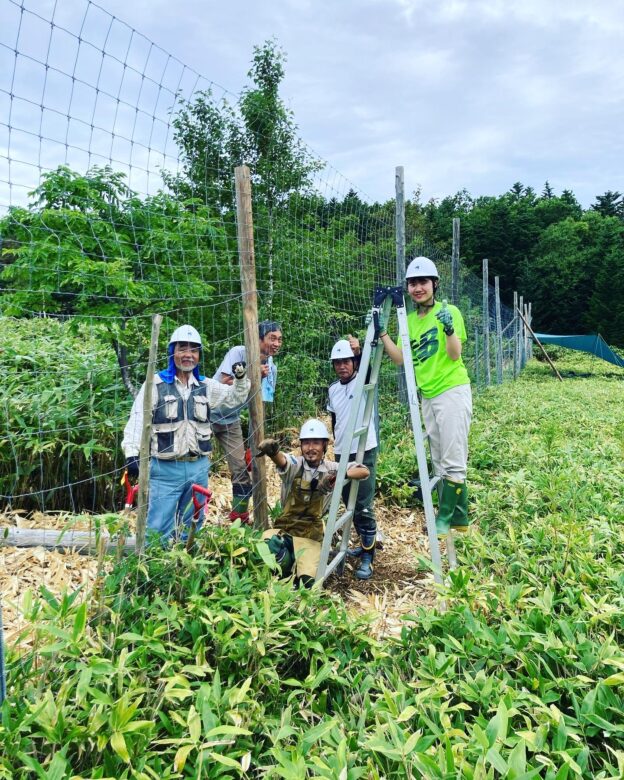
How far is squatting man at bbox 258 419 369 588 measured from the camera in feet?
11.8

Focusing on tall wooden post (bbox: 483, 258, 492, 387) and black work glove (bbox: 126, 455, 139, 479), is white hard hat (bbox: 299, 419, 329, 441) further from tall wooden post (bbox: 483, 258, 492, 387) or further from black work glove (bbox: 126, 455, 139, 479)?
tall wooden post (bbox: 483, 258, 492, 387)

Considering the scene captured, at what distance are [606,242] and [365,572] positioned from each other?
44079mm

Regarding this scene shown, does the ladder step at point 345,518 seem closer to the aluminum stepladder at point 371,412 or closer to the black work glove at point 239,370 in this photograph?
the aluminum stepladder at point 371,412

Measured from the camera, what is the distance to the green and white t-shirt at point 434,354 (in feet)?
13.0

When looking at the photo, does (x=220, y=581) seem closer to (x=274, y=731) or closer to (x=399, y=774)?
(x=274, y=731)

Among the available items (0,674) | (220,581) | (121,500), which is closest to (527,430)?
(121,500)

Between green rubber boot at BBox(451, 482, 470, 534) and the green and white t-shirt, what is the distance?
26.8 inches

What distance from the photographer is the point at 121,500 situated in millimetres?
4805

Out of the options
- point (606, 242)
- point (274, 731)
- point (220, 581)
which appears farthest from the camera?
point (606, 242)

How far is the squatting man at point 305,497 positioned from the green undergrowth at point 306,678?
0.51 meters

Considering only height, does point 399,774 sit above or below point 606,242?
below

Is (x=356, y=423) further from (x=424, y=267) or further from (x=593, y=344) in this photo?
(x=593, y=344)

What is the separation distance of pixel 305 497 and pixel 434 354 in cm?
128

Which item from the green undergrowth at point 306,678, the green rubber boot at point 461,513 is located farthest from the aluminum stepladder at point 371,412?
the green undergrowth at point 306,678
